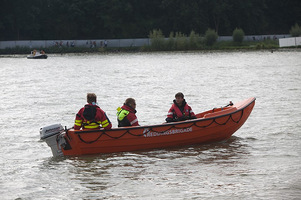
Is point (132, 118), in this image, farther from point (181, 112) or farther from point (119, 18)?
point (119, 18)

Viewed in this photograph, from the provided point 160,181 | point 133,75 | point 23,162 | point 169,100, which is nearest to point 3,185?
point 23,162

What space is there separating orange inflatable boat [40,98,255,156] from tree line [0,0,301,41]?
79.4 meters

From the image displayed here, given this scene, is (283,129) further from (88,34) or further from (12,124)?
(88,34)

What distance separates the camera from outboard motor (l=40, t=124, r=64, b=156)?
44.2 ft

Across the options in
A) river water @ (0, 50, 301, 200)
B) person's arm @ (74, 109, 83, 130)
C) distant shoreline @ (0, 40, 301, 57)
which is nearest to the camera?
river water @ (0, 50, 301, 200)

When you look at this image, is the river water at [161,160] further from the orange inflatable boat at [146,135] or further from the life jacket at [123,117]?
the life jacket at [123,117]

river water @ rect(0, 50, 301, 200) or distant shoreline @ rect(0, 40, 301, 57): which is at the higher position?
distant shoreline @ rect(0, 40, 301, 57)

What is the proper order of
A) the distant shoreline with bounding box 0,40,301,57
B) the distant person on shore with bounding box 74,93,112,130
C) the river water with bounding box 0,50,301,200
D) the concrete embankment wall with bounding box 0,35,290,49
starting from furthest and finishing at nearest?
the concrete embankment wall with bounding box 0,35,290,49 → the distant shoreline with bounding box 0,40,301,57 → the distant person on shore with bounding box 74,93,112,130 → the river water with bounding box 0,50,301,200

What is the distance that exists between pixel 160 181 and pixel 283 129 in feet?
22.6

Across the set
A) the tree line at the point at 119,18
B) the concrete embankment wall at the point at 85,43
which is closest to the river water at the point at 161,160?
the concrete embankment wall at the point at 85,43

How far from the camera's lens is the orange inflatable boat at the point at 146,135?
13.8 metres

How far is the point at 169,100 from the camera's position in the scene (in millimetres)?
26516

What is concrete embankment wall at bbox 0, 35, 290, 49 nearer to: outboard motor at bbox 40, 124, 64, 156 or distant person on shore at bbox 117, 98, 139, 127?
distant person on shore at bbox 117, 98, 139, 127

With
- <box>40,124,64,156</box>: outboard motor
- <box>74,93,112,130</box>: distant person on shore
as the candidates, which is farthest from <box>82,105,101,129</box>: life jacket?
<box>40,124,64,156</box>: outboard motor
